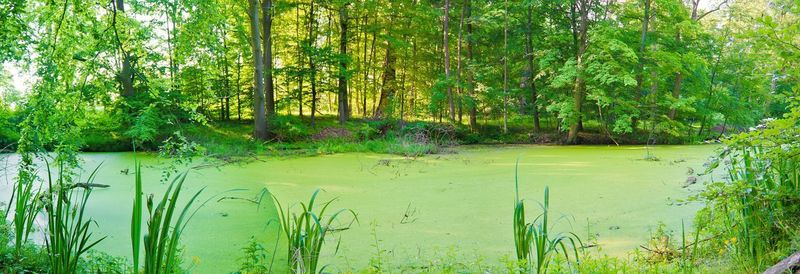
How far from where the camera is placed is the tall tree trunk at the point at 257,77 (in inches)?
307

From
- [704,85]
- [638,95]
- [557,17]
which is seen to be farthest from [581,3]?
[704,85]

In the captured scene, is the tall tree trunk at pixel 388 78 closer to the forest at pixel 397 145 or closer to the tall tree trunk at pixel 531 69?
the forest at pixel 397 145

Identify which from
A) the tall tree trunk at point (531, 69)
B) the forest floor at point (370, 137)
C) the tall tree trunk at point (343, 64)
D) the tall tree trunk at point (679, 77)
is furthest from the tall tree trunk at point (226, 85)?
the tall tree trunk at point (679, 77)

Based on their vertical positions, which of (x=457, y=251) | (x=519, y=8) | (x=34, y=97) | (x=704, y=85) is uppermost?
(x=519, y=8)

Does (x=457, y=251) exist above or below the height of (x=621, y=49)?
below

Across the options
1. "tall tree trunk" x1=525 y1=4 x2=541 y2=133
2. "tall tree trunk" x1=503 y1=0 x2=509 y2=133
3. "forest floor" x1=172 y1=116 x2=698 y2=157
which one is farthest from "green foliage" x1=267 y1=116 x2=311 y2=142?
"tall tree trunk" x1=525 y1=4 x2=541 y2=133

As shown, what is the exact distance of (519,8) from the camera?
9977mm

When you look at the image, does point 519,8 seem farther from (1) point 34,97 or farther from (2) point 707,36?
(1) point 34,97

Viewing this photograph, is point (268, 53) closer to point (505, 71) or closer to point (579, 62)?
point (505, 71)

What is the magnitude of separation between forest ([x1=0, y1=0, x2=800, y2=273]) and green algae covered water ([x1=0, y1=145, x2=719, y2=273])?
26mm

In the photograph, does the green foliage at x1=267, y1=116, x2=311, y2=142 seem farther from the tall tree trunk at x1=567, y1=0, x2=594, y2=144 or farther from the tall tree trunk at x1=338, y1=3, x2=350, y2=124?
the tall tree trunk at x1=567, y1=0, x2=594, y2=144

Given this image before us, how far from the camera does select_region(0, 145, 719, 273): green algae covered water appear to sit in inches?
104

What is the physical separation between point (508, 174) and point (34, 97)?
4.10 m

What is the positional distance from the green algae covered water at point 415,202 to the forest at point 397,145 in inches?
1.0
